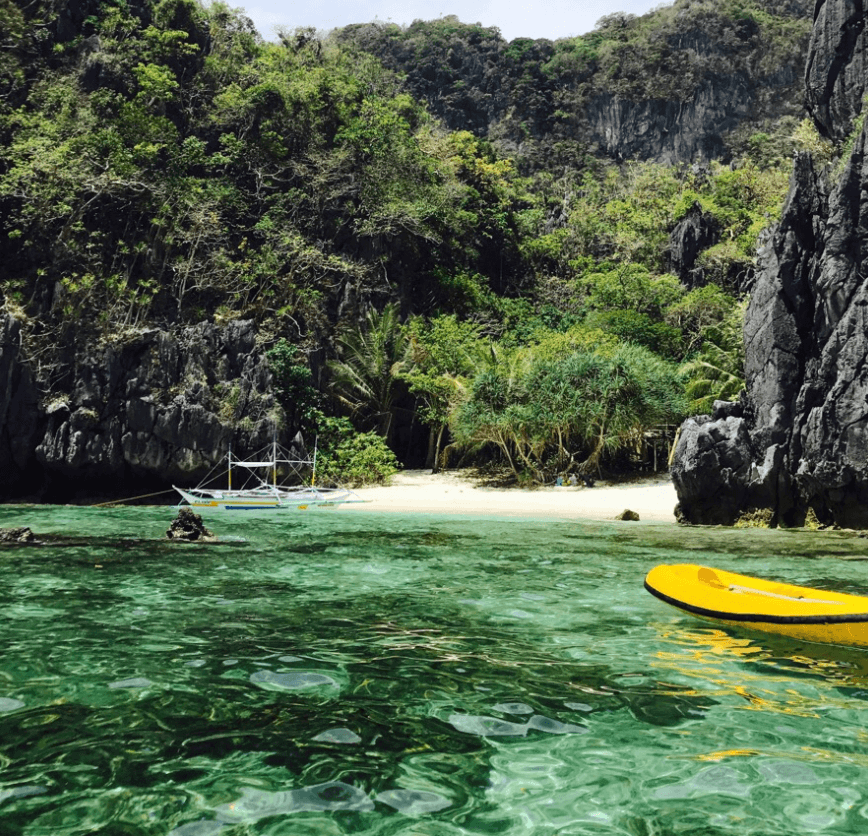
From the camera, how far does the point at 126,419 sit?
25016mm

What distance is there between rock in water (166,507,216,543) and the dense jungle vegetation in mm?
13605

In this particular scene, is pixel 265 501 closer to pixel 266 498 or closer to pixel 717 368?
pixel 266 498

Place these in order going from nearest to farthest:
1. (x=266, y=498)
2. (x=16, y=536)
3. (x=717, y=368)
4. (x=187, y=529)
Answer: (x=16, y=536)
(x=187, y=529)
(x=266, y=498)
(x=717, y=368)

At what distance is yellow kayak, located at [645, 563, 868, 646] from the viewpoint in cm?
555

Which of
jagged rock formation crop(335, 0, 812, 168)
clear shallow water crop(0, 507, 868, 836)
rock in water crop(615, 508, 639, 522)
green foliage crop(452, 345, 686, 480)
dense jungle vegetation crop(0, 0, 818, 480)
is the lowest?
rock in water crop(615, 508, 639, 522)

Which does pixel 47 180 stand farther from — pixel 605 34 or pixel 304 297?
pixel 605 34

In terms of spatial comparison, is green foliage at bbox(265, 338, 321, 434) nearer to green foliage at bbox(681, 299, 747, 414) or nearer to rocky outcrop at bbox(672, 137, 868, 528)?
green foliage at bbox(681, 299, 747, 414)

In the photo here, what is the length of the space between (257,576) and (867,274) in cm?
1489

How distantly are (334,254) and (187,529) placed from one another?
21.0 m

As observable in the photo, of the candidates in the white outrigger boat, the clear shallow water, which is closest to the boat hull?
the white outrigger boat

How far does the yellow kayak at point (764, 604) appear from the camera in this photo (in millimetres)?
5547

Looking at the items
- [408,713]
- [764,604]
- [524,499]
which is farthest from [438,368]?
[408,713]

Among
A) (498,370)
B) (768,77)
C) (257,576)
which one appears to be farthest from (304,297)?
(768,77)

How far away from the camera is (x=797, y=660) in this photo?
5531 mm
